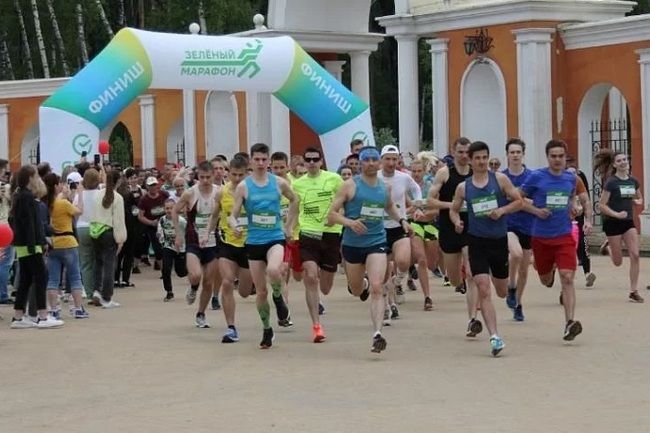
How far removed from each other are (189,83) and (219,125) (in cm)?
1036

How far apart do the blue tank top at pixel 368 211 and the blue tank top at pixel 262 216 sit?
2.27 feet

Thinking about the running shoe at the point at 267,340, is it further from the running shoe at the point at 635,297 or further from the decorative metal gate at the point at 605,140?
the decorative metal gate at the point at 605,140

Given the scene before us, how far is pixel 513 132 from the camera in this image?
1131 inches

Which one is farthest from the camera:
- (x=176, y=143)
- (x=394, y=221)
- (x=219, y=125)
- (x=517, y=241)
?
(x=176, y=143)

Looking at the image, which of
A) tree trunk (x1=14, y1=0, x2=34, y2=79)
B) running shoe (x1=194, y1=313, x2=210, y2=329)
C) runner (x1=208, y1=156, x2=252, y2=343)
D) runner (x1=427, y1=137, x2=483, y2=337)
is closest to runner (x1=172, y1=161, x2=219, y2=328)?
running shoe (x1=194, y1=313, x2=210, y2=329)

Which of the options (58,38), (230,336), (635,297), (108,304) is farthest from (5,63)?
(230,336)

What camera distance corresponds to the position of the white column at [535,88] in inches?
1109

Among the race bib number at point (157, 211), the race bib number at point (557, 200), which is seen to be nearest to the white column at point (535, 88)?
the race bib number at point (157, 211)

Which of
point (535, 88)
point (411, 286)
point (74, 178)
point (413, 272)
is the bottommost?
point (411, 286)

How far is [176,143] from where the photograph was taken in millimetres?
37844

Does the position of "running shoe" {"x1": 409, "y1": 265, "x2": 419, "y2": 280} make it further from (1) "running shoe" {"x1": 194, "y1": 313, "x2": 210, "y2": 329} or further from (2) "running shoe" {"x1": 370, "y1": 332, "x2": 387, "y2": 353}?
(2) "running shoe" {"x1": 370, "y1": 332, "x2": 387, "y2": 353}

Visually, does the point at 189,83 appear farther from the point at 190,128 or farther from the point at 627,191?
the point at 190,128

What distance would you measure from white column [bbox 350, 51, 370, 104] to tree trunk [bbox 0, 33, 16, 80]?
23036 millimetres

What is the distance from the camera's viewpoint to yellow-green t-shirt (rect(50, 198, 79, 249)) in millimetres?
17312
